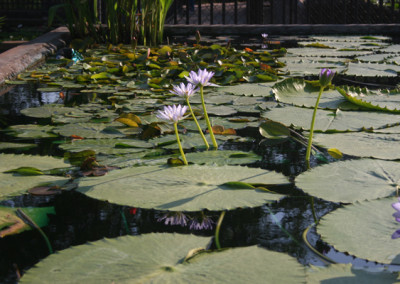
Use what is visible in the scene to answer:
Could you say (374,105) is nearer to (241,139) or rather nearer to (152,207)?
(241,139)

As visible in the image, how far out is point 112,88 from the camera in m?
2.76

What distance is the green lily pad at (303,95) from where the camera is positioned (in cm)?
213

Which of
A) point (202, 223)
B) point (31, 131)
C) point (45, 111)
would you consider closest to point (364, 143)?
point (202, 223)

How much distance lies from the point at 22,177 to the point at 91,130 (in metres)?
0.51

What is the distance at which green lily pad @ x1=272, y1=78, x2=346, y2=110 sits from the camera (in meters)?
2.13

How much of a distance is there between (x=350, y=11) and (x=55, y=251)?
8.60 meters

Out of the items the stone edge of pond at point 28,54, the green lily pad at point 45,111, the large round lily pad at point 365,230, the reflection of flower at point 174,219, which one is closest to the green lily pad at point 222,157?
the reflection of flower at point 174,219

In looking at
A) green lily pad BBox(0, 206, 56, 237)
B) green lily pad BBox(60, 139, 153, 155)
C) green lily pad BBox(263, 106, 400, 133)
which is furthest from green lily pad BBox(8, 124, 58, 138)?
green lily pad BBox(263, 106, 400, 133)

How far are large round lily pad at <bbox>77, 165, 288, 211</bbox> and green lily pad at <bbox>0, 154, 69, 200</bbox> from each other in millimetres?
111

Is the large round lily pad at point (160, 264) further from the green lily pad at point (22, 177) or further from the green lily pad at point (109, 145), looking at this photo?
the green lily pad at point (109, 145)

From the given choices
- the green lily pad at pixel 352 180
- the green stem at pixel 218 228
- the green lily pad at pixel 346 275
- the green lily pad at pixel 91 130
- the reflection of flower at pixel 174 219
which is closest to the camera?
the green lily pad at pixel 346 275

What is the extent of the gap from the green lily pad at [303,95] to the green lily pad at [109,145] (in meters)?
0.79

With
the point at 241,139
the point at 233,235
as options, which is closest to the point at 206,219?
the point at 233,235

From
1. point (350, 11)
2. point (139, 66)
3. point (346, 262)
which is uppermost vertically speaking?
point (350, 11)
